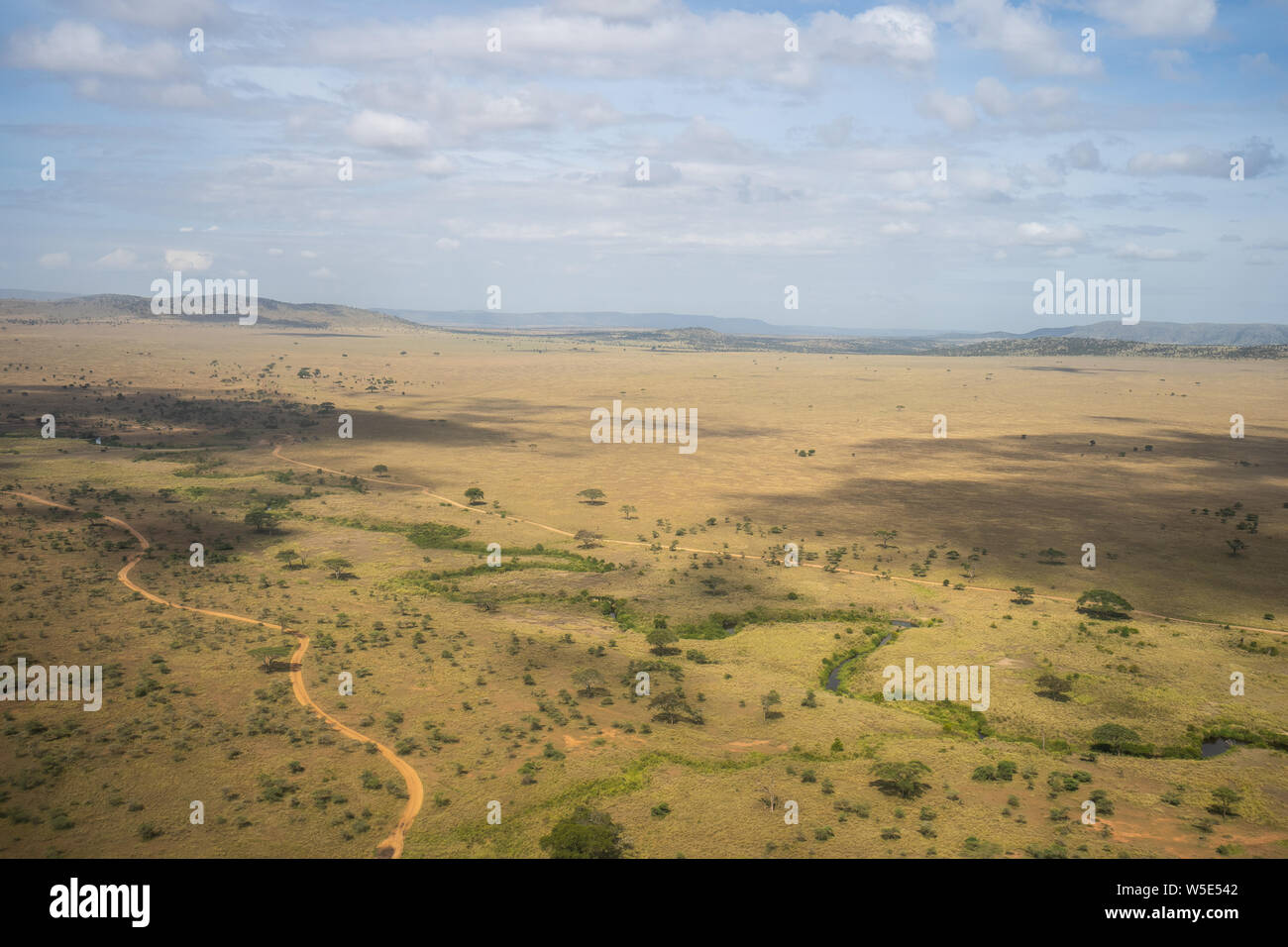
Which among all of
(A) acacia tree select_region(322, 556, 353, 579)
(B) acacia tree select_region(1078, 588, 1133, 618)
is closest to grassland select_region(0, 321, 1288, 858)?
(B) acacia tree select_region(1078, 588, 1133, 618)

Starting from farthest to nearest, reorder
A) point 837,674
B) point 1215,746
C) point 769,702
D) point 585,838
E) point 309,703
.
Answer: point 837,674 < point 769,702 < point 309,703 < point 1215,746 < point 585,838

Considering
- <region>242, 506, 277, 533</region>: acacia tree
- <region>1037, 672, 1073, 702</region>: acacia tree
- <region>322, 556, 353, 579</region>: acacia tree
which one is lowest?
<region>1037, 672, 1073, 702</region>: acacia tree

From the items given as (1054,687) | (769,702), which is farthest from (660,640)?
(1054,687)

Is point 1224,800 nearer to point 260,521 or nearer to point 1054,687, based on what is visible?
point 1054,687

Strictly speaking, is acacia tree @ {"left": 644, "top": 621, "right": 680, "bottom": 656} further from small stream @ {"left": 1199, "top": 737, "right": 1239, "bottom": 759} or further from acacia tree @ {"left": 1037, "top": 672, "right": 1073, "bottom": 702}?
small stream @ {"left": 1199, "top": 737, "right": 1239, "bottom": 759}
